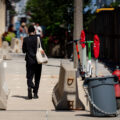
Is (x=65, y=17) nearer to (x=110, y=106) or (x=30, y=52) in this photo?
(x=30, y=52)

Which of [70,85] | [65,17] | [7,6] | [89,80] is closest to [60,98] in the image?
[70,85]

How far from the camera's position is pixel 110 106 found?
10.1m

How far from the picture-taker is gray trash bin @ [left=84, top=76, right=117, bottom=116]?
33.2 feet

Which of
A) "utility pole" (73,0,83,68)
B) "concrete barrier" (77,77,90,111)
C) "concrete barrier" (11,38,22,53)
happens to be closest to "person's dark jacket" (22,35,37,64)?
"concrete barrier" (77,77,90,111)

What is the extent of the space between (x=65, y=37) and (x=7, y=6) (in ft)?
86.3

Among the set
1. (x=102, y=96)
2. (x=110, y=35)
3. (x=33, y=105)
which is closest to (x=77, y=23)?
(x=33, y=105)

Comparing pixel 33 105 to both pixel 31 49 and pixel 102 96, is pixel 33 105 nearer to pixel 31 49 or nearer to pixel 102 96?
pixel 31 49

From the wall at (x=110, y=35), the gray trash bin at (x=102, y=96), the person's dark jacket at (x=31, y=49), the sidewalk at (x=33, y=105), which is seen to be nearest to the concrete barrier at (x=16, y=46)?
the wall at (x=110, y=35)

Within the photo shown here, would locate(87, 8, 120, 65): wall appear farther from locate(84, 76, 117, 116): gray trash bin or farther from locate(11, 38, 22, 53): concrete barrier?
locate(84, 76, 117, 116): gray trash bin

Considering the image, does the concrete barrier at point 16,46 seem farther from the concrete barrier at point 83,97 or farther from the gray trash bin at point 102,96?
the gray trash bin at point 102,96

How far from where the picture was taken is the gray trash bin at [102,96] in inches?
398

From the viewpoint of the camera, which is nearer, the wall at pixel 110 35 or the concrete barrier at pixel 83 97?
the concrete barrier at pixel 83 97

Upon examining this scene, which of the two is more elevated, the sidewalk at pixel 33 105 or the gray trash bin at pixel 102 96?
the gray trash bin at pixel 102 96

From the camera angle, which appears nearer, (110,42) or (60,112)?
(60,112)
